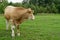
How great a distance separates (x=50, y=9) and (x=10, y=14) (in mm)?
26715

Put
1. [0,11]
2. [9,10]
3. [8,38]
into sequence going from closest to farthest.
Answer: [8,38] < [9,10] < [0,11]

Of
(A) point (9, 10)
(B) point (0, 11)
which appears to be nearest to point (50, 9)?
(B) point (0, 11)

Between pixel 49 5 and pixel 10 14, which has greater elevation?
pixel 10 14

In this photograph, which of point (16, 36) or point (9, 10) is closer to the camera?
point (16, 36)

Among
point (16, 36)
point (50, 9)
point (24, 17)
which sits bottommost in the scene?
point (50, 9)

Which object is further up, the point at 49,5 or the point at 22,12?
the point at 22,12

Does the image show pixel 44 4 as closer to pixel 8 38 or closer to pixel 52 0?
pixel 52 0

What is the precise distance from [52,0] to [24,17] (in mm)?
31968

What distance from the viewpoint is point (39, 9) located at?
3762 centimetres

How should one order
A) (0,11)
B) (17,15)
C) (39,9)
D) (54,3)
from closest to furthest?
1. (17,15)
2. (0,11)
3. (39,9)
4. (54,3)

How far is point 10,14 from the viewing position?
12.6 meters

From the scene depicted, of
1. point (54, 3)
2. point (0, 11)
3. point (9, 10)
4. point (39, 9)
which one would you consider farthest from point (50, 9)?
point (9, 10)

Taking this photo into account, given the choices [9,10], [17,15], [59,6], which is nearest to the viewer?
Answer: [17,15]

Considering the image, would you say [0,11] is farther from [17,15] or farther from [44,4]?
[17,15]
